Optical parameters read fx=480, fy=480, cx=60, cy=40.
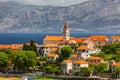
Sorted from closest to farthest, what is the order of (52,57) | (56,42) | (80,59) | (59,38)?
1. (80,59)
2. (52,57)
3. (56,42)
4. (59,38)

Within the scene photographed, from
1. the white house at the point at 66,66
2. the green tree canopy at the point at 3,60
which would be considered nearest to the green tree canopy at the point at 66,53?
the white house at the point at 66,66

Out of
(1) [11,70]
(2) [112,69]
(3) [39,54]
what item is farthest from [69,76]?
(3) [39,54]

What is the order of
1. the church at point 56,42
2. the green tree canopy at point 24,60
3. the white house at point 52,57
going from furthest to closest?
the church at point 56,42 < the white house at point 52,57 < the green tree canopy at point 24,60

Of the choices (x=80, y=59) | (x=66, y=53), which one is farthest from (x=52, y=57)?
(x=80, y=59)

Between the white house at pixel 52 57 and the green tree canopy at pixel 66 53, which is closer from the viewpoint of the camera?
the green tree canopy at pixel 66 53

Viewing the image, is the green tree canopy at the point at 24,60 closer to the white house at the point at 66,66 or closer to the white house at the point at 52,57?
the white house at the point at 52,57

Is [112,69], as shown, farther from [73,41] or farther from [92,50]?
[73,41]

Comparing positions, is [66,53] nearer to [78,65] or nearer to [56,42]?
[78,65]

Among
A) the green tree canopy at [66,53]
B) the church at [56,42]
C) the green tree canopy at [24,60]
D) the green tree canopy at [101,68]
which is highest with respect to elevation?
the church at [56,42]

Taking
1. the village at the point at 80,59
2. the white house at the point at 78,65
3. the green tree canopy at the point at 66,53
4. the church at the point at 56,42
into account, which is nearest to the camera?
the village at the point at 80,59

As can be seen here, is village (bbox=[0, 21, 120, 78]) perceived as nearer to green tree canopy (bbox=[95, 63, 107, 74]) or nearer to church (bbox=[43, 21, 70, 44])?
green tree canopy (bbox=[95, 63, 107, 74])

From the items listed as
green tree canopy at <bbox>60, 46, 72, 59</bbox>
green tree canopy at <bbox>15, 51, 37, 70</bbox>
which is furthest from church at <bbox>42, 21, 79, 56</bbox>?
green tree canopy at <bbox>15, 51, 37, 70</bbox>
